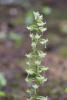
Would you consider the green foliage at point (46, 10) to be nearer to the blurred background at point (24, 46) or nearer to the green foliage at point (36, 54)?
the blurred background at point (24, 46)

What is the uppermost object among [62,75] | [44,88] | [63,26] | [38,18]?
[63,26]

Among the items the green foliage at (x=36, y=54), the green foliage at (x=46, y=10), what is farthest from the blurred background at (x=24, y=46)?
the green foliage at (x=36, y=54)

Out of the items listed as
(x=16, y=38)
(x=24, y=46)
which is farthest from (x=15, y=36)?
(x=24, y=46)

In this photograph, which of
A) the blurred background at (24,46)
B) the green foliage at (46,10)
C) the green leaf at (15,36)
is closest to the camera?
the blurred background at (24,46)

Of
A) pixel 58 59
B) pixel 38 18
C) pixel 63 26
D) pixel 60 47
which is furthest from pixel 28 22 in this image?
pixel 38 18

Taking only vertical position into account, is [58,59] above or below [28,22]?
below

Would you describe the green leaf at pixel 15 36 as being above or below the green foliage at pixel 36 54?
above

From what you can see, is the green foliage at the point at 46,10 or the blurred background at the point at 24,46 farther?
the green foliage at the point at 46,10

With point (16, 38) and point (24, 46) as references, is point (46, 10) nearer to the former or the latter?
point (16, 38)

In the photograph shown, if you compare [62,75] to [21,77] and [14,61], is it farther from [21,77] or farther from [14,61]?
[14,61]
